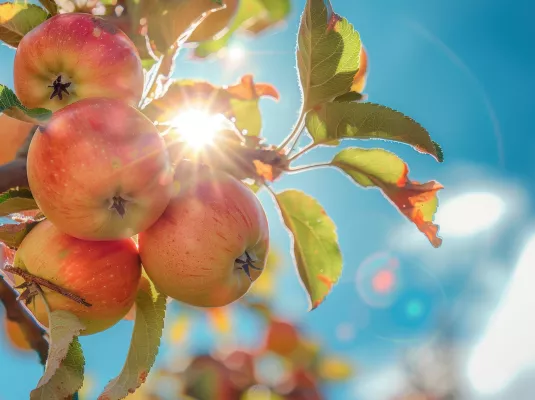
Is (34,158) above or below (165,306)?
above

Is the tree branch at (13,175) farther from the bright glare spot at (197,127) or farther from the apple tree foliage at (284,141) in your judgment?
the bright glare spot at (197,127)

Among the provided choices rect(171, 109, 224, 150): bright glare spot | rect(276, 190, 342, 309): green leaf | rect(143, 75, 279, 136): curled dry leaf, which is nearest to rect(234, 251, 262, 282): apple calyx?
rect(276, 190, 342, 309): green leaf

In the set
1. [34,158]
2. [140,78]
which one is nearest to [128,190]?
[34,158]

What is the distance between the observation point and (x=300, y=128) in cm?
140

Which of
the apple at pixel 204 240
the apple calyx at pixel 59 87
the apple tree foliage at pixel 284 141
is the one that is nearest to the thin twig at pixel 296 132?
the apple tree foliage at pixel 284 141

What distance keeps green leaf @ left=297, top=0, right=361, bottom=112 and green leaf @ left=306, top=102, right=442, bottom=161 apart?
2.8 inches

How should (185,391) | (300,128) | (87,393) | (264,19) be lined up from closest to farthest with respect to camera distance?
(300,128) < (264,19) < (185,391) < (87,393)

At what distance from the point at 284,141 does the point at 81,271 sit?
1.95ft

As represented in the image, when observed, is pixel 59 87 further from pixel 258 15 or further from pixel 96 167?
pixel 258 15

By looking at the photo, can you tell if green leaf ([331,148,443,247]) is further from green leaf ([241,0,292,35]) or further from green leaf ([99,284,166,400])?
green leaf ([99,284,166,400])

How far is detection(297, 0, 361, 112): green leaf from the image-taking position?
1.20 m

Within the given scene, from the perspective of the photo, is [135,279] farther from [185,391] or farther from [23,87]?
[185,391]

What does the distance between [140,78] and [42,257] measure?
45 centimetres

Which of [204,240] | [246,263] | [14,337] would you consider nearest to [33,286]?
[204,240]
